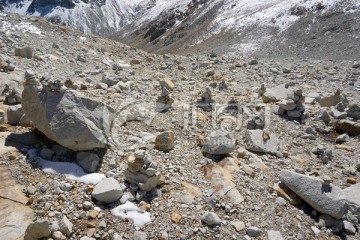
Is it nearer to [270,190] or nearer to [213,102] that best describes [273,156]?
[270,190]

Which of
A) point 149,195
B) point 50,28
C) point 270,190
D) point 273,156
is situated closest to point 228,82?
point 273,156

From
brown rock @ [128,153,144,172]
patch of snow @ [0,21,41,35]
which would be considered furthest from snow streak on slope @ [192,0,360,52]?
brown rock @ [128,153,144,172]

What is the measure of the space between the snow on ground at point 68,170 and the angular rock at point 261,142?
13.8 ft

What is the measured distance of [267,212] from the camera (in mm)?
6711

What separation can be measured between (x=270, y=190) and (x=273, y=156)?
5.43ft

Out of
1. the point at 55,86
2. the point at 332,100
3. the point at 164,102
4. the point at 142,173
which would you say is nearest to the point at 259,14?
the point at 332,100

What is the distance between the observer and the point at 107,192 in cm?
607

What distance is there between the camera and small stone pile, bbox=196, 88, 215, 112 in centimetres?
1120

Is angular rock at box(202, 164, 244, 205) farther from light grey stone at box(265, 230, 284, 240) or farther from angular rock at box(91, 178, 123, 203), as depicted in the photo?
angular rock at box(91, 178, 123, 203)

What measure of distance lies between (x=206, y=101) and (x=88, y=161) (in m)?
5.72

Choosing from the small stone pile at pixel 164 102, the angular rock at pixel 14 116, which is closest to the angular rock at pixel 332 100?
the small stone pile at pixel 164 102

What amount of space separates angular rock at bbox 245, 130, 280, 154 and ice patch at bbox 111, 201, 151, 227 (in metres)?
3.93

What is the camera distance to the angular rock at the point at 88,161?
22.1 ft

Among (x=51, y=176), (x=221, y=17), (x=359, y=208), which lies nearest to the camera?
(x=51, y=176)
